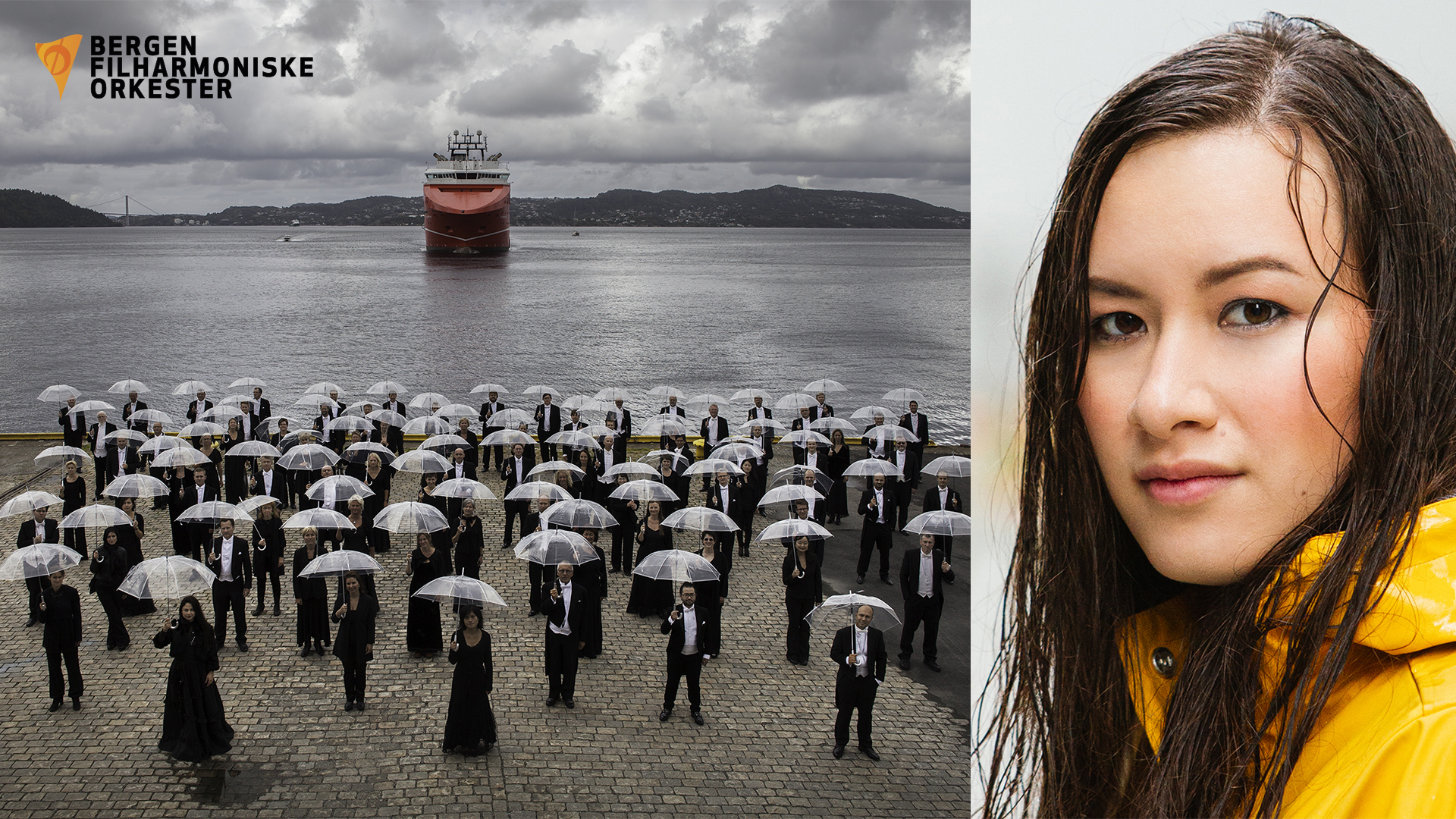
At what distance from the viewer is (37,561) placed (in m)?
10.5

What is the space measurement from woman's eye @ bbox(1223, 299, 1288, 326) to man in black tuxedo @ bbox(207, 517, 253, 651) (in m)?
12.0

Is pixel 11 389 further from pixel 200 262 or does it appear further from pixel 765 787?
pixel 200 262

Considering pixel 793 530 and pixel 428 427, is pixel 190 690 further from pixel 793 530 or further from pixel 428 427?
pixel 428 427

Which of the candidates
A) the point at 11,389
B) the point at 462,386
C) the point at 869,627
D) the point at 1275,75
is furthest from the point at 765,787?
the point at 11,389

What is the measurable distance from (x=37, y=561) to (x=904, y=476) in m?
12.4

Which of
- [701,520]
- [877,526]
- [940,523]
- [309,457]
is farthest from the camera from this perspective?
[309,457]

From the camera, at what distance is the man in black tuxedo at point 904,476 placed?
17000 millimetres

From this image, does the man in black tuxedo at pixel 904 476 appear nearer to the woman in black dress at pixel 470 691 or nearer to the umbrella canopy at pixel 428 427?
the umbrella canopy at pixel 428 427

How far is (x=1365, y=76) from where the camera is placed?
1.23m

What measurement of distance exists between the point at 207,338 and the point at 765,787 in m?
69.8

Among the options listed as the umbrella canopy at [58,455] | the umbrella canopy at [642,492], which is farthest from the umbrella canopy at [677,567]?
the umbrella canopy at [58,455]

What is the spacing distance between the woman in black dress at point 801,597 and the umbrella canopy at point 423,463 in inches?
259

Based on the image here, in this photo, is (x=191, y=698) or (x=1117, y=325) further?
(x=191, y=698)

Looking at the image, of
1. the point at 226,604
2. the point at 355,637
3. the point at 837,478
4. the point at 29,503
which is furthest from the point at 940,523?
the point at 29,503
